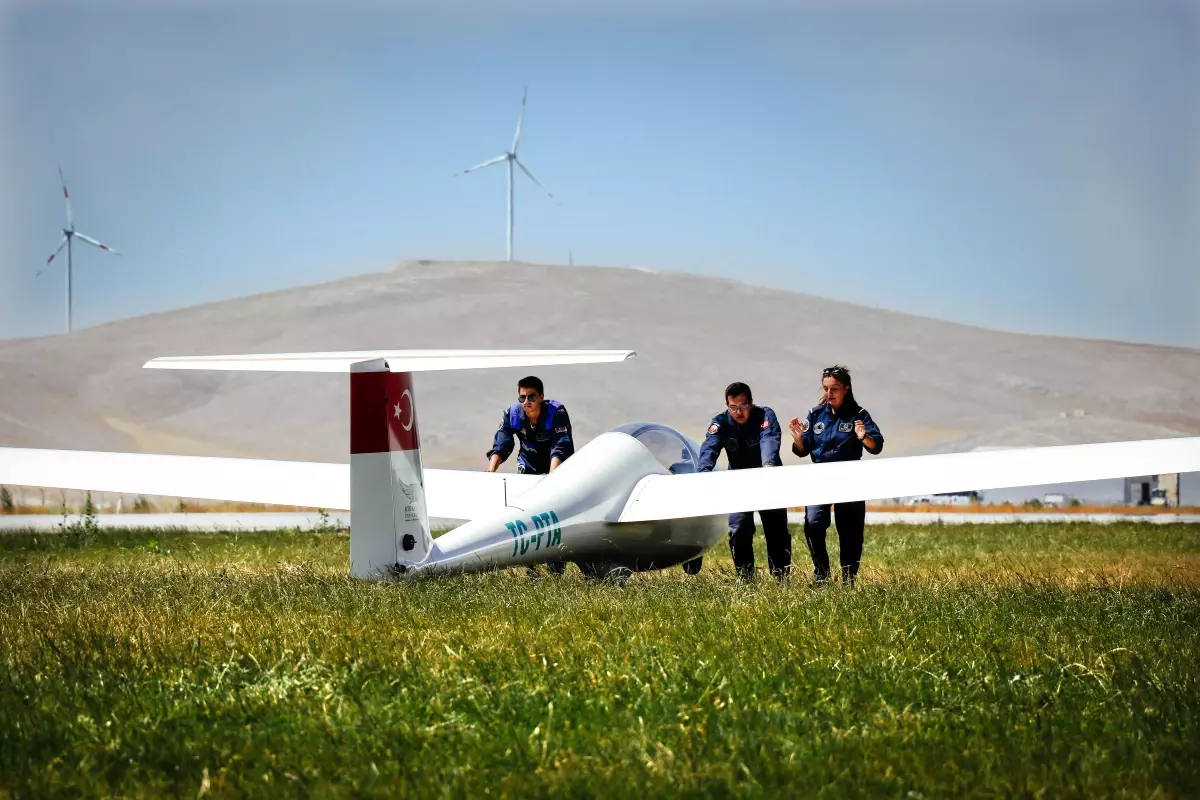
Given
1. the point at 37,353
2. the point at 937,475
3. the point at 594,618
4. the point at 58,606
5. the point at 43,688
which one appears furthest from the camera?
the point at 37,353

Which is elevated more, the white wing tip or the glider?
the white wing tip

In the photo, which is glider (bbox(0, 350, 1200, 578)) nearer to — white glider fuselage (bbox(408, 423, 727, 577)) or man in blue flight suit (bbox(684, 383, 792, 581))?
white glider fuselage (bbox(408, 423, 727, 577))

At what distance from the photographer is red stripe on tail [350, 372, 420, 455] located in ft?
31.1

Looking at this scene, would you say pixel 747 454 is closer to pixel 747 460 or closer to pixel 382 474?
pixel 747 460

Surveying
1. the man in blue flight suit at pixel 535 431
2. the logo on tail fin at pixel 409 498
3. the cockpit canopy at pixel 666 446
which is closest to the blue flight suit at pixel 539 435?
the man in blue flight suit at pixel 535 431

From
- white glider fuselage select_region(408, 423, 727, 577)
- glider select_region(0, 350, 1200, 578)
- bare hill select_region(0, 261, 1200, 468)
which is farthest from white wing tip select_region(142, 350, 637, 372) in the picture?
bare hill select_region(0, 261, 1200, 468)

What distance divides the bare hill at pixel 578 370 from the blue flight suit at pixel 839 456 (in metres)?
77.2

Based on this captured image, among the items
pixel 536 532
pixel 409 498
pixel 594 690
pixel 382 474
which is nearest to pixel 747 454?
pixel 536 532

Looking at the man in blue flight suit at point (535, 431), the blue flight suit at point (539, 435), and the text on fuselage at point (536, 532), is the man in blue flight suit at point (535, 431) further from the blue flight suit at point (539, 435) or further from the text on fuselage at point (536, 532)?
the text on fuselage at point (536, 532)

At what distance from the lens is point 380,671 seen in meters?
6.75

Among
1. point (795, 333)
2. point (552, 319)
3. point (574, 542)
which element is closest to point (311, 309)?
point (552, 319)

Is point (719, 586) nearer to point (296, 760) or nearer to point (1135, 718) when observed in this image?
point (1135, 718)

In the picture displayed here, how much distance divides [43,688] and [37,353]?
362 ft

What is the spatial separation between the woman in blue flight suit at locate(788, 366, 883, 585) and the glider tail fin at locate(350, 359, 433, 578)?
3.79 metres
